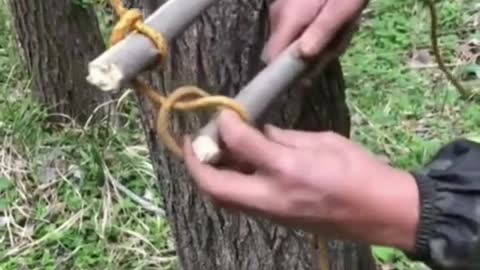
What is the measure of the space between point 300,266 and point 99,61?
1.11 meters

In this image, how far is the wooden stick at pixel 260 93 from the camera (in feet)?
4.23

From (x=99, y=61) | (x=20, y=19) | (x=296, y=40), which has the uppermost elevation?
(x=99, y=61)

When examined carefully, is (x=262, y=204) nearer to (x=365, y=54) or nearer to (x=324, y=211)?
(x=324, y=211)

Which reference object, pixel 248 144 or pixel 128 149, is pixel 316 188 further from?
pixel 128 149

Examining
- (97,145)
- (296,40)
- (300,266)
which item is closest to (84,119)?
(97,145)

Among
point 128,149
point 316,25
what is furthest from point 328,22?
point 128,149

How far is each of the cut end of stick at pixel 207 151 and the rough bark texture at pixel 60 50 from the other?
285cm

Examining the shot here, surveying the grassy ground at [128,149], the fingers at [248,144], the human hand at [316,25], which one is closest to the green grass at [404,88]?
the grassy ground at [128,149]

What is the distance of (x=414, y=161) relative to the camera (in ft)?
11.9

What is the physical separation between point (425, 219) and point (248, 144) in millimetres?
214

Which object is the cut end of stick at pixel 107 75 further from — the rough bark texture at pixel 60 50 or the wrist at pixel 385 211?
the rough bark texture at pixel 60 50

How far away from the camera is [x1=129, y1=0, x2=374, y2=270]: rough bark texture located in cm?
199

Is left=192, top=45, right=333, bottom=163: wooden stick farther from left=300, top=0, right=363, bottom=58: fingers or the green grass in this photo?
the green grass

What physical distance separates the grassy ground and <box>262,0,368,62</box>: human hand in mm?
1637
